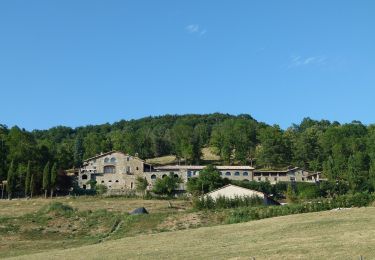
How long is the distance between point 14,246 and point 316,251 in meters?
29.6

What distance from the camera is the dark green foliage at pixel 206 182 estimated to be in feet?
334

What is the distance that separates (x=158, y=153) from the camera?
164250mm

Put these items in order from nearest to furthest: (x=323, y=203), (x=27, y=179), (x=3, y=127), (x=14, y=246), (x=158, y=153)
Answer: (x=14, y=246) → (x=323, y=203) → (x=27, y=179) → (x=3, y=127) → (x=158, y=153)

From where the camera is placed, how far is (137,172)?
396 ft

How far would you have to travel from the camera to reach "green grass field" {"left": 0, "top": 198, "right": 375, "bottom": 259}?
28719mm

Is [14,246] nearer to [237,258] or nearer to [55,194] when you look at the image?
[237,258]

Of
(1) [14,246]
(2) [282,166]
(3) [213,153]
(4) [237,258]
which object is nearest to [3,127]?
(3) [213,153]

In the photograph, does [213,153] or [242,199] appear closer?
[242,199]

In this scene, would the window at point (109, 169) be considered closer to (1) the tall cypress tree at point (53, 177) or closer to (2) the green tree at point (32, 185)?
Result: (1) the tall cypress tree at point (53, 177)

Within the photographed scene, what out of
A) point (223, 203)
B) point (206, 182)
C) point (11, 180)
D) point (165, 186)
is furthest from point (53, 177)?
point (223, 203)

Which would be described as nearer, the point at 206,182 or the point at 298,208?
the point at 298,208

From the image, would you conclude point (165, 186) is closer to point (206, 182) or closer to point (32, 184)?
point (206, 182)

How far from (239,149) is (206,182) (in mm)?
38521

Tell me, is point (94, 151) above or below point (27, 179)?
above
